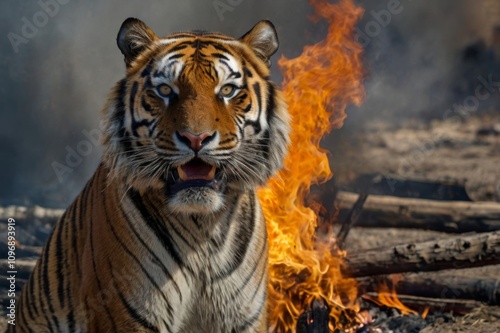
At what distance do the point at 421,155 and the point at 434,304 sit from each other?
2.78m

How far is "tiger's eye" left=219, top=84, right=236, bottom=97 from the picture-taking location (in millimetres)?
2605

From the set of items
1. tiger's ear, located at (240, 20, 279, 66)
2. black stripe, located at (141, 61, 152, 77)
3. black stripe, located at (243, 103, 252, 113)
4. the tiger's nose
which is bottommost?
the tiger's nose

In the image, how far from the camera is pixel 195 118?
2451mm

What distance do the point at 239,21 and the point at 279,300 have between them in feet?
10.1

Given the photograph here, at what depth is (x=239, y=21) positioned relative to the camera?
6457 millimetres

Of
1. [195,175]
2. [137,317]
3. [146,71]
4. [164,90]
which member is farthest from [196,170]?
[137,317]

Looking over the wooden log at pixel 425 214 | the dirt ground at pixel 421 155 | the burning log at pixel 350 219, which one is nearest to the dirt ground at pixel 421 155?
the dirt ground at pixel 421 155

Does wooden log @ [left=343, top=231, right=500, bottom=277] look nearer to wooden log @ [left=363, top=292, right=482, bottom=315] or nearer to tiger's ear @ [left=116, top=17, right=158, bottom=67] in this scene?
wooden log @ [left=363, top=292, right=482, bottom=315]

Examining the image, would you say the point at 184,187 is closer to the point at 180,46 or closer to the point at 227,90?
the point at 227,90

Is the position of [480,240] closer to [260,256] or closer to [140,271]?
[260,256]

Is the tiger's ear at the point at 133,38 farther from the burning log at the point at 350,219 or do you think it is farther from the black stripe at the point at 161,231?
the burning log at the point at 350,219

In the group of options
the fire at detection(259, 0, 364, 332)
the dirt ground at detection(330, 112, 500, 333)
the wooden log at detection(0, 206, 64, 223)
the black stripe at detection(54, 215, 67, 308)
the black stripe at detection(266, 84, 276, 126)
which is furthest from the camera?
the dirt ground at detection(330, 112, 500, 333)

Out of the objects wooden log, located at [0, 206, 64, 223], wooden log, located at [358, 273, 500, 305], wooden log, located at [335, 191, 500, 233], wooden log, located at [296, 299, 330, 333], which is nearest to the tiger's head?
wooden log, located at [296, 299, 330, 333]

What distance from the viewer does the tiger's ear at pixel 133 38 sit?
2.70 m
